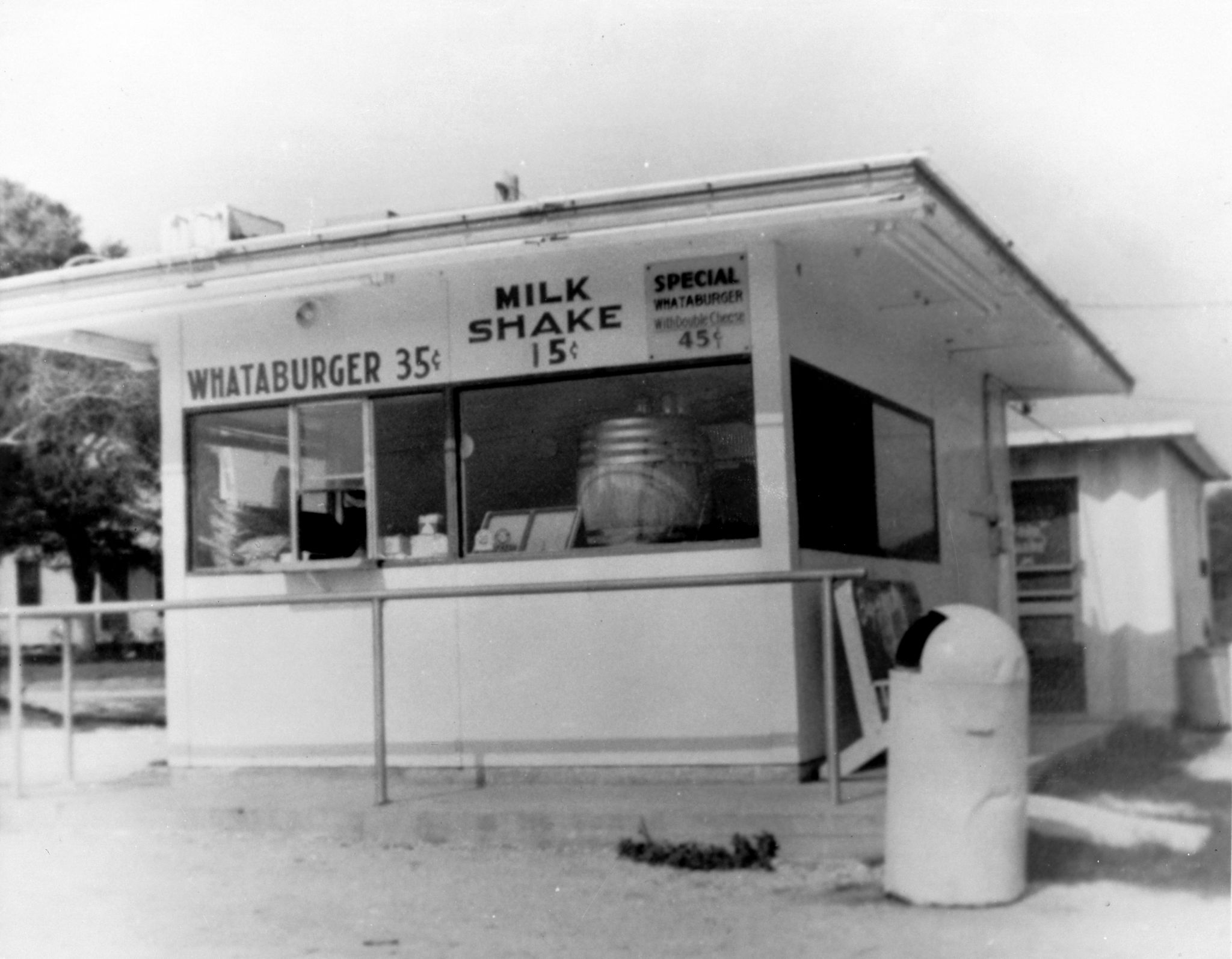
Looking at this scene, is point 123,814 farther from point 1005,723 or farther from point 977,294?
point 977,294

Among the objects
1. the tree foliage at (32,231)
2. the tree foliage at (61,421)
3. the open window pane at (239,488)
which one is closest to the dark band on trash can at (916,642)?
the open window pane at (239,488)

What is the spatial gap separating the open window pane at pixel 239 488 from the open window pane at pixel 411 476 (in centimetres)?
72

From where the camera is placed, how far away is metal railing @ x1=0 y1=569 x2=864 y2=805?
21.7 feet

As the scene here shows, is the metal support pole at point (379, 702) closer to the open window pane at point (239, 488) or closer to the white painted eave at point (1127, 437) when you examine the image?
the open window pane at point (239, 488)

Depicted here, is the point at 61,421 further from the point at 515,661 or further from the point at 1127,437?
the point at 1127,437

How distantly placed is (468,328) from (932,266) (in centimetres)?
267

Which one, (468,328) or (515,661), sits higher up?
(468,328)

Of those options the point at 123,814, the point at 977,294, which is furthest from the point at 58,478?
the point at 977,294

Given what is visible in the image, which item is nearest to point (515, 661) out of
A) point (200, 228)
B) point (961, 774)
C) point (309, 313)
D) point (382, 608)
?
point (382, 608)

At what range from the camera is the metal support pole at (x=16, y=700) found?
8.16m

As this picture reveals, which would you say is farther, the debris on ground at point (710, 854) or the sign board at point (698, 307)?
the sign board at point (698, 307)

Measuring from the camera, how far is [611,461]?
8219 mm

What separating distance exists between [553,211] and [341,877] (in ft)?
10.9

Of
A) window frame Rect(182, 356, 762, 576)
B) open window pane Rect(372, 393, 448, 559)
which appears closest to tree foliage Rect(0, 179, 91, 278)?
window frame Rect(182, 356, 762, 576)
